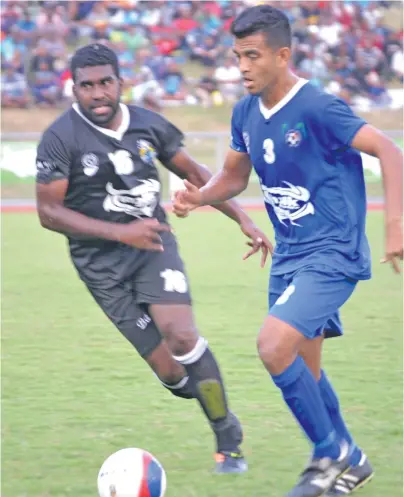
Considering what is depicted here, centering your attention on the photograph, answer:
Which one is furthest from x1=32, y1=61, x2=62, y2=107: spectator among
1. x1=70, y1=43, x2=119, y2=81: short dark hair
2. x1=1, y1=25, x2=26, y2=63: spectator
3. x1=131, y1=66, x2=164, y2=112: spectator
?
x1=70, y1=43, x2=119, y2=81: short dark hair

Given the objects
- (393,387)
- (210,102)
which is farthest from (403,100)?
(393,387)

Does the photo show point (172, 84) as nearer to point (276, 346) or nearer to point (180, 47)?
point (180, 47)

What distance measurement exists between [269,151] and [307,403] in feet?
3.79

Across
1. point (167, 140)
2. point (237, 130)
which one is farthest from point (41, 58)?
point (237, 130)

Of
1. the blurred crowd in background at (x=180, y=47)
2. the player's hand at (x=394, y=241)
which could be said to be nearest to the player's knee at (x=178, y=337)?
the player's hand at (x=394, y=241)

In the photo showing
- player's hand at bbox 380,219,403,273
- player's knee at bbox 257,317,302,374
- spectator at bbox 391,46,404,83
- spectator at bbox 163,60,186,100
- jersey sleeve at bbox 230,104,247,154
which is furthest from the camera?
spectator at bbox 391,46,404,83

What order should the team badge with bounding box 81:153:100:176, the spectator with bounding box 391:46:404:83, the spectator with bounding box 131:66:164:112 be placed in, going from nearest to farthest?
1. the team badge with bounding box 81:153:100:176
2. the spectator with bounding box 131:66:164:112
3. the spectator with bounding box 391:46:404:83

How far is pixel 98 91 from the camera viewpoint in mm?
5102

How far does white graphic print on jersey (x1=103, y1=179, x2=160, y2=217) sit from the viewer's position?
5.28m

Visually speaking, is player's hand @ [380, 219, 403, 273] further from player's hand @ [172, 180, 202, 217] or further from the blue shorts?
player's hand @ [172, 180, 202, 217]

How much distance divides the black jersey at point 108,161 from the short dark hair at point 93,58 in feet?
0.88

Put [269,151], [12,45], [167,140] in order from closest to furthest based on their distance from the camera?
[269,151]
[167,140]
[12,45]

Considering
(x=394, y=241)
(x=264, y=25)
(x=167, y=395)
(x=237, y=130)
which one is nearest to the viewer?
(x=394, y=241)

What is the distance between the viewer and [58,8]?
2567 centimetres
